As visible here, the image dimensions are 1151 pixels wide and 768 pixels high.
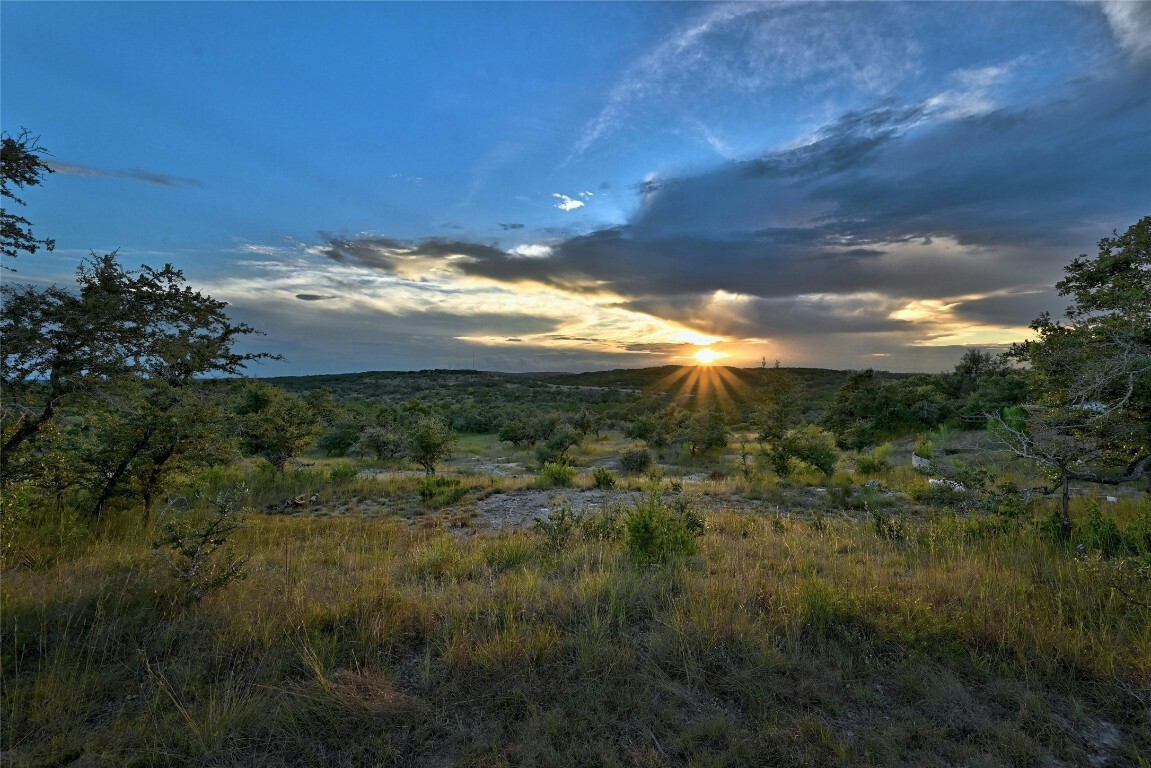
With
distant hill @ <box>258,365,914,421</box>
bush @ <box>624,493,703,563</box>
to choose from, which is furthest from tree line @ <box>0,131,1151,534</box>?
distant hill @ <box>258,365,914,421</box>

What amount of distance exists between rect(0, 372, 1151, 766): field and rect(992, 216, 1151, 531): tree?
38.0 inches

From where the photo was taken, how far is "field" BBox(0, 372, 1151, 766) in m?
2.97

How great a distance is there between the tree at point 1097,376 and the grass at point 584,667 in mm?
1268

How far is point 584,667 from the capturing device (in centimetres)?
358

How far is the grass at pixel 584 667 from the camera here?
2.95 m

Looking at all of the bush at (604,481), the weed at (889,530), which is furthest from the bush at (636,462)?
the weed at (889,530)

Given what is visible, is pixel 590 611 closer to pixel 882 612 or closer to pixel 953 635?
pixel 882 612

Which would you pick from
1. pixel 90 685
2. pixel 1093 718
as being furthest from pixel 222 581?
pixel 1093 718

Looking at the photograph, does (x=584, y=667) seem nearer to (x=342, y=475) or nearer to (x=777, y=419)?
(x=342, y=475)

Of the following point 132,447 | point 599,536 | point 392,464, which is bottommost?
point 392,464

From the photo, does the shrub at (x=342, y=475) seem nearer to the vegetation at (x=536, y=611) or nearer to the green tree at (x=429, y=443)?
the green tree at (x=429, y=443)

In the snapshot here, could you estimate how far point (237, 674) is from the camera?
3586 mm

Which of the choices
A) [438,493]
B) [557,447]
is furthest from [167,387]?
[557,447]

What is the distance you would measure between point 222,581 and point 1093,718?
7154 mm
